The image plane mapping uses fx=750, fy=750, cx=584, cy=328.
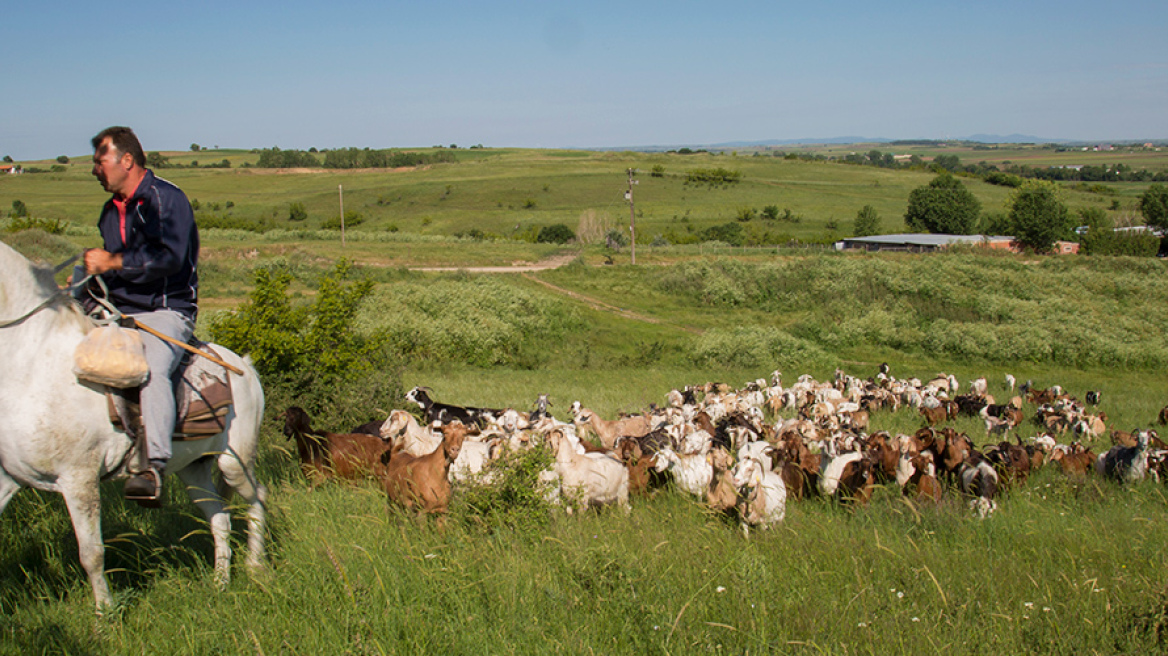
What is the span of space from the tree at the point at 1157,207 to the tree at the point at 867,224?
26.9 m

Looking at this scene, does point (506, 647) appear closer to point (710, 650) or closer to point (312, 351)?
point (710, 650)

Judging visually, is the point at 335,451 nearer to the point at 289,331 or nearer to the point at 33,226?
the point at 289,331

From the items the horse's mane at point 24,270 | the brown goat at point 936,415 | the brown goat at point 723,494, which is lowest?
the brown goat at point 936,415

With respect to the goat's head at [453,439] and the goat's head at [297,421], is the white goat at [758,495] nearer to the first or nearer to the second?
the goat's head at [453,439]

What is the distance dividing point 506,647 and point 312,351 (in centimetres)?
990

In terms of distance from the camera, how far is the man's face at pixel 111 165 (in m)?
4.29

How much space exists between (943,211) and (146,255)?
3621 inches

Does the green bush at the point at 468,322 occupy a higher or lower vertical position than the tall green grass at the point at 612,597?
lower

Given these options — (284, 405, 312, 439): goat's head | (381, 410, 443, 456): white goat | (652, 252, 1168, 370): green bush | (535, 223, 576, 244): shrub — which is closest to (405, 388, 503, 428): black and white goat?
(381, 410, 443, 456): white goat

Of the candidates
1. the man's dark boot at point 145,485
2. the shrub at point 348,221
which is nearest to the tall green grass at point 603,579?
the man's dark boot at point 145,485

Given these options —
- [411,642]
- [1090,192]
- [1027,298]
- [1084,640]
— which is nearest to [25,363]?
[411,642]

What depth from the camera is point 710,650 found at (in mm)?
3738

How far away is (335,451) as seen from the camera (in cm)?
791

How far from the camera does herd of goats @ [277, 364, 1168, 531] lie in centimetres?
659
